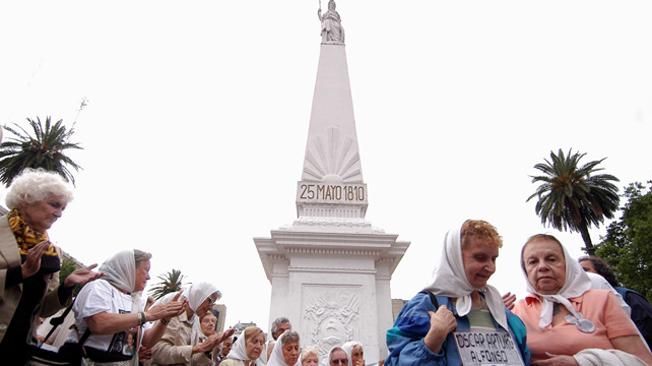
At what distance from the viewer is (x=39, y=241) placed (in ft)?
9.36

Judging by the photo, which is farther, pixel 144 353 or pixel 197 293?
pixel 197 293

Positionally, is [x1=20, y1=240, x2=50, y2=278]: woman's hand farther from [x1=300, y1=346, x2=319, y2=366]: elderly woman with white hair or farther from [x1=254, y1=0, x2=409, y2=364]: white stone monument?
[x1=254, y1=0, x2=409, y2=364]: white stone monument

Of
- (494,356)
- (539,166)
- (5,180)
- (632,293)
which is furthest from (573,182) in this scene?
(5,180)

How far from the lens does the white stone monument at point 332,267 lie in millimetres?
7789

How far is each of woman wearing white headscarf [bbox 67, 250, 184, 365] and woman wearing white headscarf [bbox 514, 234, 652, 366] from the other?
7.94 ft

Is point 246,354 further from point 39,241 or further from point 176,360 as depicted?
point 39,241

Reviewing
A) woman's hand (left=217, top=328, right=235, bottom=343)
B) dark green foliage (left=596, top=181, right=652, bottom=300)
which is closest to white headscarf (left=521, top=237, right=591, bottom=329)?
woman's hand (left=217, top=328, right=235, bottom=343)

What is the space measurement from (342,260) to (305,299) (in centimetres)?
102

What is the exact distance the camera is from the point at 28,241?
9.18ft

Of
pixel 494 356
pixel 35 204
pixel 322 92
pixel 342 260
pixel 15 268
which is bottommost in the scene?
pixel 494 356

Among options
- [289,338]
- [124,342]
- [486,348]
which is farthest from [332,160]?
[486,348]

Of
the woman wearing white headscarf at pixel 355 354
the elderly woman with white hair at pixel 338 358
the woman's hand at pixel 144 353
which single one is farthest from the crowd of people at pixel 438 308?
the woman wearing white headscarf at pixel 355 354

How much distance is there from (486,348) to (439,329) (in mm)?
319

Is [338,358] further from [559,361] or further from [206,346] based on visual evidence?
[559,361]
